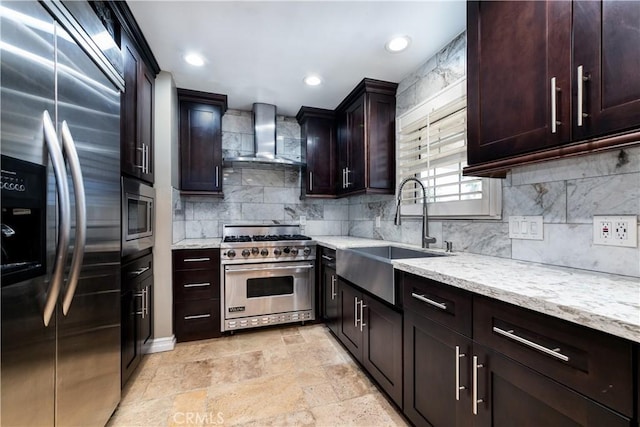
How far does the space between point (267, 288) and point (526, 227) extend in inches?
86.9

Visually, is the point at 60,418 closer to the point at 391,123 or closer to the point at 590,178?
the point at 590,178

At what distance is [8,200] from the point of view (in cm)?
77

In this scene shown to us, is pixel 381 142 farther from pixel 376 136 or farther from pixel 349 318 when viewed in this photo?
pixel 349 318

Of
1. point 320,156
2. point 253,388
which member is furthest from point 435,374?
point 320,156

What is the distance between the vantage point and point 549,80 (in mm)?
1024

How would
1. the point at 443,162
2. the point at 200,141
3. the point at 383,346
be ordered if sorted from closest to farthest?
1. the point at 383,346
2. the point at 443,162
3. the point at 200,141

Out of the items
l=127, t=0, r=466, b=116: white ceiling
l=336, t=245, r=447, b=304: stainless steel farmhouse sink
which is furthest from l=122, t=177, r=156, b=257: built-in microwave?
l=336, t=245, r=447, b=304: stainless steel farmhouse sink

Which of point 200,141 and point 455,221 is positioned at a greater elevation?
point 200,141

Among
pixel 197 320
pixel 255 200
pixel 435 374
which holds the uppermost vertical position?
pixel 255 200

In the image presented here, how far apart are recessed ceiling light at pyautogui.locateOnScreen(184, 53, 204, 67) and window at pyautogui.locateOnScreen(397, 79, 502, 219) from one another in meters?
1.81

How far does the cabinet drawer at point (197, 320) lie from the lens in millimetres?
2428

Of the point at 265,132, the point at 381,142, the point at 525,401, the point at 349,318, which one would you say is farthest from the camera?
the point at 265,132

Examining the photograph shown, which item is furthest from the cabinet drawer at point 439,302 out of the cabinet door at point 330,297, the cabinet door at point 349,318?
the cabinet door at point 330,297

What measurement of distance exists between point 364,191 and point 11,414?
2376 mm
